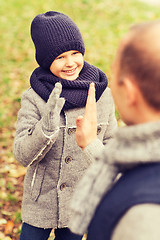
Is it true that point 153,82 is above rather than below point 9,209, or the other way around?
above

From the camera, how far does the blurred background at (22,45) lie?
3846mm

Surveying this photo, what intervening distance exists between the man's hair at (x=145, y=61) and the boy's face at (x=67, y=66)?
107cm

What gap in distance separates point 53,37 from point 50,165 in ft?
2.84

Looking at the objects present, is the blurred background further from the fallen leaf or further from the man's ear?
the man's ear

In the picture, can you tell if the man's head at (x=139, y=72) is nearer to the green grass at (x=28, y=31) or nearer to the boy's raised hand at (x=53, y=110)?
the boy's raised hand at (x=53, y=110)

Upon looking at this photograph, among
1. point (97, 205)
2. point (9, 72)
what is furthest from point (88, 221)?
point (9, 72)

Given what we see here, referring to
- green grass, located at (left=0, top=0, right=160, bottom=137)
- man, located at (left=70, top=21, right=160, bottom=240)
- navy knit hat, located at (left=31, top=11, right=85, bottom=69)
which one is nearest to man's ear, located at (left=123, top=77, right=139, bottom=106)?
man, located at (left=70, top=21, right=160, bottom=240)

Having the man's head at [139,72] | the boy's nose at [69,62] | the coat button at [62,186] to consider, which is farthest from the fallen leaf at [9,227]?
the man's head at [139,72]

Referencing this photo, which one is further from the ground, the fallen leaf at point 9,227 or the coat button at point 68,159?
the coat button at point 68,159

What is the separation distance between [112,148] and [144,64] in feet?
1.05

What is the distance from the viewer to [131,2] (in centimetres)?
895

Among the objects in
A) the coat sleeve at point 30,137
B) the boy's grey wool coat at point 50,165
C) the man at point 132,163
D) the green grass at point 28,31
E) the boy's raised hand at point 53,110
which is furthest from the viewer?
the green grass at point 28,31

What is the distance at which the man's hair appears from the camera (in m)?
1.08

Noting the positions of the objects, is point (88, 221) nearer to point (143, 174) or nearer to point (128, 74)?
point (143, 174)
